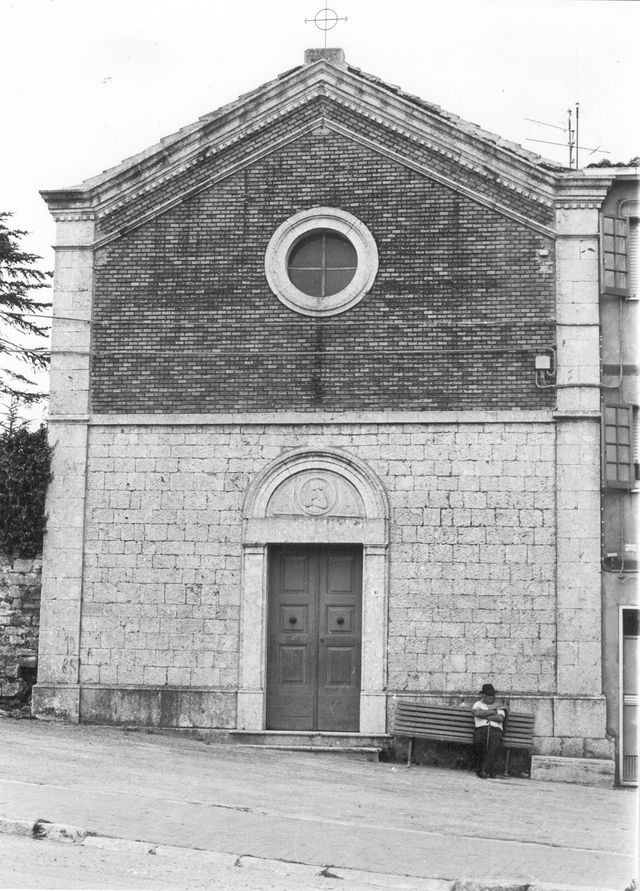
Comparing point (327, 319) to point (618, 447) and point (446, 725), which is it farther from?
point (446, 725)

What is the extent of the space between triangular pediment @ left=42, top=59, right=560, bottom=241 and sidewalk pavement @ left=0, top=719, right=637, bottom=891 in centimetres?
695

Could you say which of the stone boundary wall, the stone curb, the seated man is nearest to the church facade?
the stone boundary wall

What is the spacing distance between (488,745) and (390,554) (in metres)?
2.62

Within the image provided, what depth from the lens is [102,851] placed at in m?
10.5

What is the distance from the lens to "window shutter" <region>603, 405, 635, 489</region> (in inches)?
629

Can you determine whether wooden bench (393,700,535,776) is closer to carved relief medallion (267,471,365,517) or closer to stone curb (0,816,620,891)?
carved relief medallion (267,471,365,517)

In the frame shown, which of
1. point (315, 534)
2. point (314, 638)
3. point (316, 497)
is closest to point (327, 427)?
point (316, 497)

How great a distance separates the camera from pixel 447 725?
15484 millimetres

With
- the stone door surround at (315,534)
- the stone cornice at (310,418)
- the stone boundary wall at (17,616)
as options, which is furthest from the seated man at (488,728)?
the stone boundary wall at (17,616)

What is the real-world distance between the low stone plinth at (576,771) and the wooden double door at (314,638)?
92.6 inches

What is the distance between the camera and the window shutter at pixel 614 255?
53.3 ft

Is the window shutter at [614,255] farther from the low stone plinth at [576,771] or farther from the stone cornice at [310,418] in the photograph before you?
the low stone plinth at [576,771]

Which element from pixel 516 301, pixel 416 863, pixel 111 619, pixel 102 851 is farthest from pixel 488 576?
pixel 102 851

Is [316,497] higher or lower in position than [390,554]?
higher
